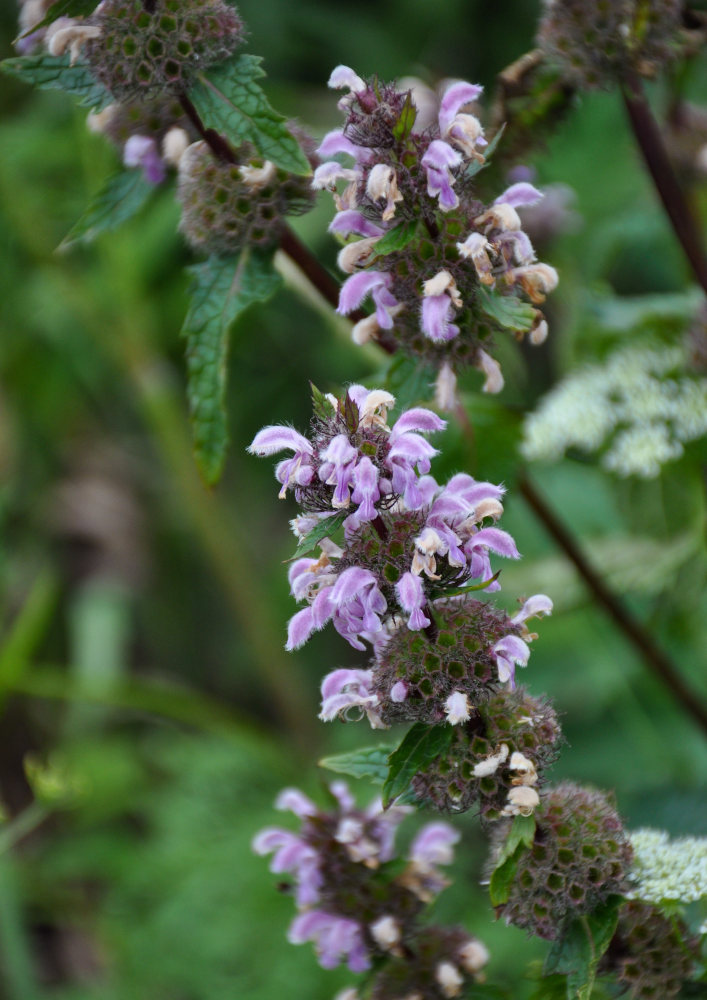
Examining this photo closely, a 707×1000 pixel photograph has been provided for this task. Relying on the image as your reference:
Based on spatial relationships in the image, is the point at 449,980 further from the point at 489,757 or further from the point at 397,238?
the point at 397,238

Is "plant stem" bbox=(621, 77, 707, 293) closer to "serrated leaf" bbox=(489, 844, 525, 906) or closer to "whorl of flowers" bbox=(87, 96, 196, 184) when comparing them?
"whorl of flowers" bbox=(87, 96, 196, 184)

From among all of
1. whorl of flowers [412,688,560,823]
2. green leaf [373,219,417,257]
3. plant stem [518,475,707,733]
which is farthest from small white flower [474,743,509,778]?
plant stem [518,475,707,733]

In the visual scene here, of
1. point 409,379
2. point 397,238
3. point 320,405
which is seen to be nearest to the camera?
point 320,405

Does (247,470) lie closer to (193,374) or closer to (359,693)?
(193,374)

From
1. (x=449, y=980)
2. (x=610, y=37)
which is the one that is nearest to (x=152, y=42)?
(x=610, y=37)

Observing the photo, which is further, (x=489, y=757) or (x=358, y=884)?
(x=358, y=884)

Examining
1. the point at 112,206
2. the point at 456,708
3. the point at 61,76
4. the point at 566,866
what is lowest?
the point at 566,866
